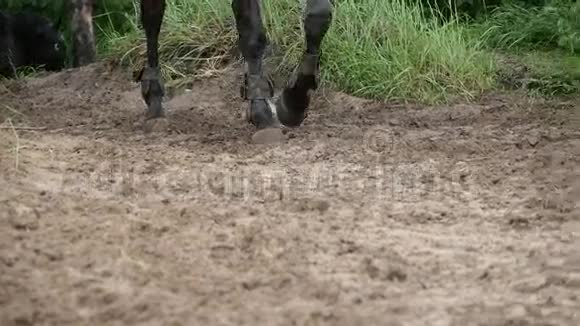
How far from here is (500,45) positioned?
305 inches

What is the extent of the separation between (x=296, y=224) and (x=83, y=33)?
18.3 ft

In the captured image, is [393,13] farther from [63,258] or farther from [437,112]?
[63,258]

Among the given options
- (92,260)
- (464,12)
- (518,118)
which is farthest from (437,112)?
(92,260)

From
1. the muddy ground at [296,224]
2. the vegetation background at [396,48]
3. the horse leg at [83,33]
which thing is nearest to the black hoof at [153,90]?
the muddy ground at [296,224]

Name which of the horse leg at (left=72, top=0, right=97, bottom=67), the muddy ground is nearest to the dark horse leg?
the muddy ground

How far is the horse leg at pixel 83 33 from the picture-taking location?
8172mm

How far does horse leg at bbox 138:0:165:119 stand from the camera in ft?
17.7

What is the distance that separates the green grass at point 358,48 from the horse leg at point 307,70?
1302 millimetres

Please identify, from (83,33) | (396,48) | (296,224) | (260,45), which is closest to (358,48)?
(396,48)

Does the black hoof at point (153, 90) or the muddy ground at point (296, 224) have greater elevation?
the black hoof at point (153, 90)

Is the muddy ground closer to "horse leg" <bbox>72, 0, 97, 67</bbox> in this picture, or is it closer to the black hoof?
the black hoof

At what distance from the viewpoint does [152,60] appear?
215 inches

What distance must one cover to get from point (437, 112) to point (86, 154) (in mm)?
2422

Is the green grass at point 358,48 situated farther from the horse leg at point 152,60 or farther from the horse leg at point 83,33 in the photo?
the horse leg at point 152,60
